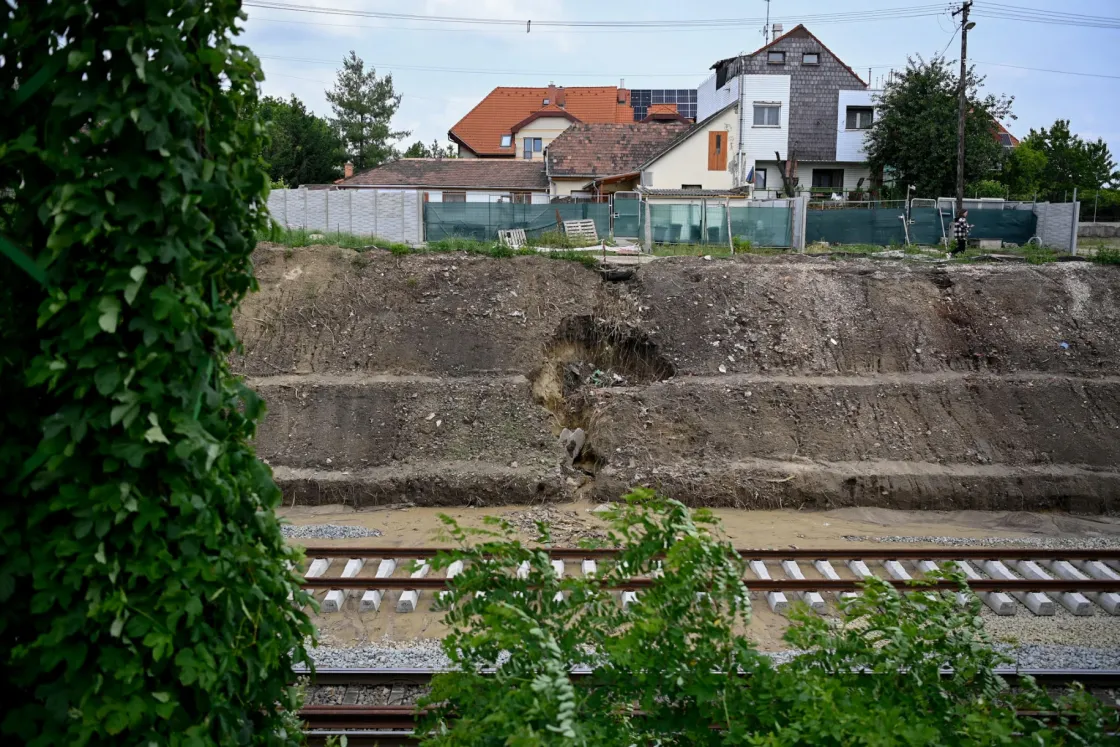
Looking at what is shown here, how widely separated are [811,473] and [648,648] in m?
11.8

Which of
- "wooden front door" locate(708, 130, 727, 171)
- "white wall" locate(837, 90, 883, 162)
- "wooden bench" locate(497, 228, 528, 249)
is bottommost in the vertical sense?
"wooden bench" locate(497, 228, 528, 249)

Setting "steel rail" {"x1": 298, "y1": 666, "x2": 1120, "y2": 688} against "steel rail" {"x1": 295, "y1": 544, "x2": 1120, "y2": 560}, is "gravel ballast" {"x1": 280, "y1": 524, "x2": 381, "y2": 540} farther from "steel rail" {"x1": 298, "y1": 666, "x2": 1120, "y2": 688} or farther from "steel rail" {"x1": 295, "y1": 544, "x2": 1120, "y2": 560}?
"steel rail" {"x1": 298, "y1": 666, "x2": 1120, "y2": 688}

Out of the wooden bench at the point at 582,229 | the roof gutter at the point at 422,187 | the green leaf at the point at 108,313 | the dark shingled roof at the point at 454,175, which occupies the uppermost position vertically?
the dark shingled roof at the point at 454,175

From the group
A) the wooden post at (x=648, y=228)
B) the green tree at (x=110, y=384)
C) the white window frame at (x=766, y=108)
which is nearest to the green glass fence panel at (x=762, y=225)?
the wooden post at (x=648, y=228)

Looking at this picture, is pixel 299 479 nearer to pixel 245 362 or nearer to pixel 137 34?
pixel 245 362

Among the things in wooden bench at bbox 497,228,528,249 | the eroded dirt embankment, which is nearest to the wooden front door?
wooden bench at bbox 497,228,528,249

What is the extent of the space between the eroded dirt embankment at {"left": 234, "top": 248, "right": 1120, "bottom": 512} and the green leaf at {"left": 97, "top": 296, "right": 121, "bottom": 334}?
11670 mm

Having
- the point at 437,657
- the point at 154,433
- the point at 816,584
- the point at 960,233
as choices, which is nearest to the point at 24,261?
the point at 154,433

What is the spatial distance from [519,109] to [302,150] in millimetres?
16419

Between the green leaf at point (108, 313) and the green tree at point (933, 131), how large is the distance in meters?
39.2

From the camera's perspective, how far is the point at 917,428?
1582cm

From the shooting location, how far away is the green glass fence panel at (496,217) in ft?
80.1

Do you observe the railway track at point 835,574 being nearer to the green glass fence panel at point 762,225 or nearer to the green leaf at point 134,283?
the green leaf at point 134,283

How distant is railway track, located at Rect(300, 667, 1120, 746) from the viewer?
6496mm
